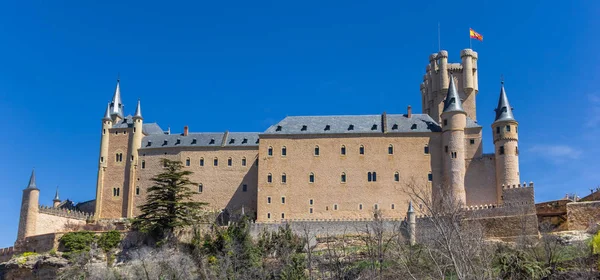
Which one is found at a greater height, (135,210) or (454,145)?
(454,145)

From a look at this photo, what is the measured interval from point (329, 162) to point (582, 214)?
21756mm

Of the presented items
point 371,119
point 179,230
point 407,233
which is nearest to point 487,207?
point 407,233

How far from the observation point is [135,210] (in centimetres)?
6431

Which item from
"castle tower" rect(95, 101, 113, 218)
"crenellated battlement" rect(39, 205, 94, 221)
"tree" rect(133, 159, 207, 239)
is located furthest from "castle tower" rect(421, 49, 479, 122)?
"crenellated battlement" rect(39, 205, 94, 221)

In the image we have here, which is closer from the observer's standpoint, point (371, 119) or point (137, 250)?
point (137, 250)

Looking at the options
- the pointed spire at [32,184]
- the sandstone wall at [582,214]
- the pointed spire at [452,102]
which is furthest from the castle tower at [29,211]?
the sandstone wall at [582,214]

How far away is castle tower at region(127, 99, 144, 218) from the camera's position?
64750 mm

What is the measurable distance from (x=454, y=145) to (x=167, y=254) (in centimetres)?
2576

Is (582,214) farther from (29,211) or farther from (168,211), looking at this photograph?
(29,211)

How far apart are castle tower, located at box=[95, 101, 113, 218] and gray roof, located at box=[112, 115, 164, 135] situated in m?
0.91

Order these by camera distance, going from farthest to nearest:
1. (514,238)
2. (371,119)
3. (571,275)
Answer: (371,119) < (514,238) < (571,275)

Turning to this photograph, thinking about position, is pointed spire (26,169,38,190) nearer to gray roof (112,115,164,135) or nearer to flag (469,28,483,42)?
gray roof (112,115,164,135)

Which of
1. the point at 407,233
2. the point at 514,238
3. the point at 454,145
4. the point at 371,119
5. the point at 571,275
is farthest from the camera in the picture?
the point at 371,119

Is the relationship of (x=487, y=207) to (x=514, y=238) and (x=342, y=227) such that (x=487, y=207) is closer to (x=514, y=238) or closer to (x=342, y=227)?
(x=514, y=238)
